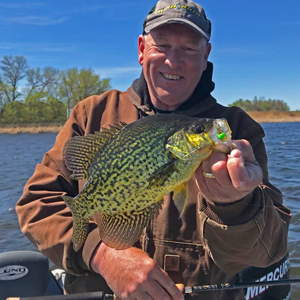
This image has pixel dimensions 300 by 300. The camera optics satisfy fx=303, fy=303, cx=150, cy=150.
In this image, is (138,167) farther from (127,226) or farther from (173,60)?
(173,60)

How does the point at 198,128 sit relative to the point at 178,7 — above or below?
below

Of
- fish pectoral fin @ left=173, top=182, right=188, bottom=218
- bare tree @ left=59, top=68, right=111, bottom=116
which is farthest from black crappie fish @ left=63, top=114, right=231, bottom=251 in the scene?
bare tree @ left=59, top=68, right=111, bottom=116

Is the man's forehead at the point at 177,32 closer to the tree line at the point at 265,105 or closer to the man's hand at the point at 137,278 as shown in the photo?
the man's hand at the point at 137,278

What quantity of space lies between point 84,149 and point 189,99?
1383mm

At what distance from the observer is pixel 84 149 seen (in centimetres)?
213

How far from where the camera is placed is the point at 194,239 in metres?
2.65

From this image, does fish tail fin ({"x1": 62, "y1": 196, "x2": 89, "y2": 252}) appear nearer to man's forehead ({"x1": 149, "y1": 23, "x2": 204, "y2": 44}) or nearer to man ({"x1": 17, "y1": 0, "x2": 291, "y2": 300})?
man ({"x1": 17, "y1": 0, "x2": 291, "y2": 300})

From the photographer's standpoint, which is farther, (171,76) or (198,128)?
(171,76)

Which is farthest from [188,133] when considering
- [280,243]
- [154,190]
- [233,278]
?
[233,278]

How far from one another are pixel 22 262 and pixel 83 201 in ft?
6.21

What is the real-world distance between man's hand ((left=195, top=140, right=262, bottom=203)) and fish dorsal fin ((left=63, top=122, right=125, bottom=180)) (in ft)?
2.16

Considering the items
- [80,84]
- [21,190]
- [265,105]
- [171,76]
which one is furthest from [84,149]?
[265,105]

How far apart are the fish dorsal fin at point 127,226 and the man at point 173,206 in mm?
331

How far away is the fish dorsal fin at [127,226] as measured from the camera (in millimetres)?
2014
